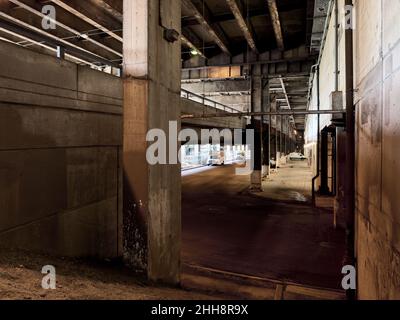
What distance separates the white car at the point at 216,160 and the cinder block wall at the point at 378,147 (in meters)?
31.6

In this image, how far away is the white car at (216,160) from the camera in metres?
36.8

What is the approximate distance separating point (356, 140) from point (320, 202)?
27.8ft

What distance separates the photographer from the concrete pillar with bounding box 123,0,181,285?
4898mm

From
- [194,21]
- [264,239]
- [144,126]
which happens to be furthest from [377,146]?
[194,21]

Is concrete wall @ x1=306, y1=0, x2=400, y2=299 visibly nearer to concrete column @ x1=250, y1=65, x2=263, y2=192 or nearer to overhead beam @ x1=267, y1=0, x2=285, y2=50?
overhead beam @ x1=267, y1=0, x2=285, y2=50

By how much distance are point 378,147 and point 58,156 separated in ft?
15.8

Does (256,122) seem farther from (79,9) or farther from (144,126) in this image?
(144,126)

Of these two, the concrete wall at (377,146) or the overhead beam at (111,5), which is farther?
the overhead beam at (111,5)

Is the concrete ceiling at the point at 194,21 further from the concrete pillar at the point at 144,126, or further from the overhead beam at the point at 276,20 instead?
the concrete pillar at the point at 144,126

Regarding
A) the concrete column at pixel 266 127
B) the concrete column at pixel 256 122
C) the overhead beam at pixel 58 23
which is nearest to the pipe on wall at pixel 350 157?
the overhead beam at pixel 58 23

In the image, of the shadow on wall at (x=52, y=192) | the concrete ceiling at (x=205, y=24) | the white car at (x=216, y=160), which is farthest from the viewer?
the white car at (x=216, y=160)

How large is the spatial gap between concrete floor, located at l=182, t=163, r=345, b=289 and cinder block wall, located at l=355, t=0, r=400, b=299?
81.3 inches
